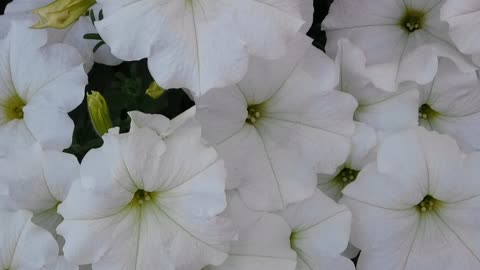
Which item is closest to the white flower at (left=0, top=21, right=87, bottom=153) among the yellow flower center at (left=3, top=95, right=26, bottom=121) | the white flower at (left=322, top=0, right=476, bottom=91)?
the yellow flower center at (left=3, top=95, right=26, bottom=121)

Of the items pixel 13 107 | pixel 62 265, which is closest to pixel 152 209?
pixel 62 265

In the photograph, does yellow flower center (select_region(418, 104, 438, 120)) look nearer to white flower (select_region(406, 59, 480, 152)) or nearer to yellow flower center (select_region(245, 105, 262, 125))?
white flower (select_region(406, 59, 480, 152))

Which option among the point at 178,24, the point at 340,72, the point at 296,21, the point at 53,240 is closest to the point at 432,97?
the point at 340,72

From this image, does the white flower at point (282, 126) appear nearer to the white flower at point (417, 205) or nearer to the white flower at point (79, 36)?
the white flower at point (417, 205)

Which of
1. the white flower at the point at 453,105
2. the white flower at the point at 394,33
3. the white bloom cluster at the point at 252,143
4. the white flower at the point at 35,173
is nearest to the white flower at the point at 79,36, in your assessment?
the white bloom cluster at the point at 252,143

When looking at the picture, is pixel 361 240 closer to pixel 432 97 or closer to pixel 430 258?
pixel 430 258
